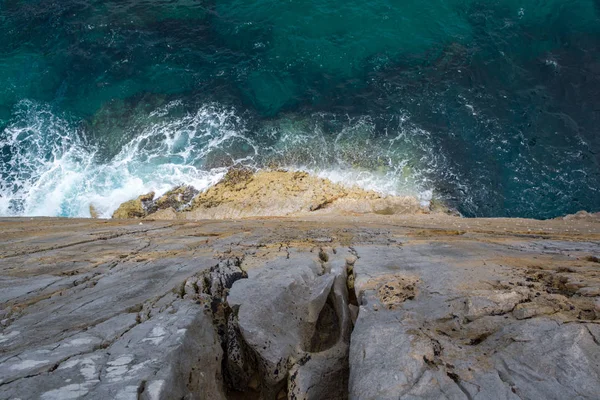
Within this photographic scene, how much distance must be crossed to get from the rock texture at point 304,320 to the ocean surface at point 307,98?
1186cm

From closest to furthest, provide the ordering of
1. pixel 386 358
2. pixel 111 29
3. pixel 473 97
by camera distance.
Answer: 1. pixel 386 358
2. pixel 473 97
3. pixel 111 29

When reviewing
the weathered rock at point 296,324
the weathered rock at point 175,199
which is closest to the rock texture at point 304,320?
the weathered rock at point 296,324

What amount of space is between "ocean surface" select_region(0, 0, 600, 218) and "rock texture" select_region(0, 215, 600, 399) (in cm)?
1186

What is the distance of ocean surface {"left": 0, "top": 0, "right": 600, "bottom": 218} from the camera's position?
21.8m

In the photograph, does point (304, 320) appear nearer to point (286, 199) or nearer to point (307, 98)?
point (286, 199)

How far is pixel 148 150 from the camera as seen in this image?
2341cm

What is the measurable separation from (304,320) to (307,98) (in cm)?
1953

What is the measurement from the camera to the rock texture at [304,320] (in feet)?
16.4

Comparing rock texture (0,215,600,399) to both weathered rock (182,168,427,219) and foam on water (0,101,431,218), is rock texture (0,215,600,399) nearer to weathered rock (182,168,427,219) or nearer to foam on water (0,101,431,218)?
weathered rock (182,168,427,219)

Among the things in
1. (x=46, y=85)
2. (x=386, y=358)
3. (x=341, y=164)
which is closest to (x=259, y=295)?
(x=386, y=358)

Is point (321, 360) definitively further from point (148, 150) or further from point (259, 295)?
point (148, 150)

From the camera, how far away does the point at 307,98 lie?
2481 cm

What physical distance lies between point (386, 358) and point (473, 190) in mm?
17799

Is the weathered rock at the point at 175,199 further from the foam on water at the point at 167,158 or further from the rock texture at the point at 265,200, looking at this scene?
the foam on water at the point at 167,158
